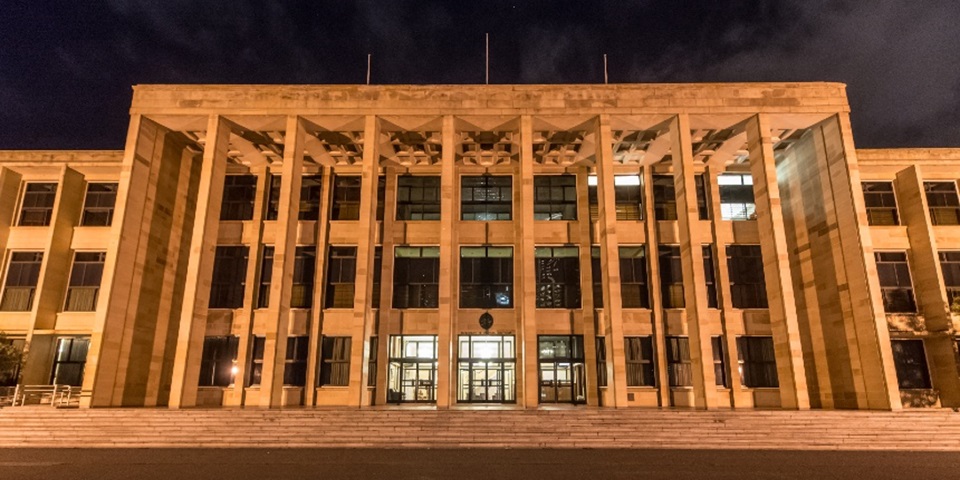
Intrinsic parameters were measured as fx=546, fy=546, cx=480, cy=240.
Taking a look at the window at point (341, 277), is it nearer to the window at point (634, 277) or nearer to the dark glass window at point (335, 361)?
the dark glass window at point (335, 361)

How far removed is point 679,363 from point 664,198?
8415mm

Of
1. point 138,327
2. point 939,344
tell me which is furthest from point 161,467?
point 939,344

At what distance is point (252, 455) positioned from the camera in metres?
13.5

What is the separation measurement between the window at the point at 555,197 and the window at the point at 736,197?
24.6 feet

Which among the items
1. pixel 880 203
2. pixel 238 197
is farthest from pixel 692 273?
pixel 238 197

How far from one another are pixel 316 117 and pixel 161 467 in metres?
16.8

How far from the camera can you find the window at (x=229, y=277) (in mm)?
27062

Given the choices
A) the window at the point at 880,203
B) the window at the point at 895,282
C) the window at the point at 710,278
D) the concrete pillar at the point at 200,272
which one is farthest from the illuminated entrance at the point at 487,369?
the window at the point at 880,203

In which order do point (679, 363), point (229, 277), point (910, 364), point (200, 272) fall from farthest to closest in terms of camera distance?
point (229, 277)
point (679, 363)
point (910, 364)
point (200, 272)

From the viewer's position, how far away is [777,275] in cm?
2255

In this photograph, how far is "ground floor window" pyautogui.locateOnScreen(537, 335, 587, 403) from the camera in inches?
1006

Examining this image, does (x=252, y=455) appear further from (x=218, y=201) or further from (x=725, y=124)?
(x=725, y=124)

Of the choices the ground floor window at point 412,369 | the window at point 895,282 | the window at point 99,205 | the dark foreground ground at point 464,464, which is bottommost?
the dark foreground ground at point 464,464

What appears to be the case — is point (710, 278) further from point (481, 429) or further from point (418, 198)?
point (481, 429)
